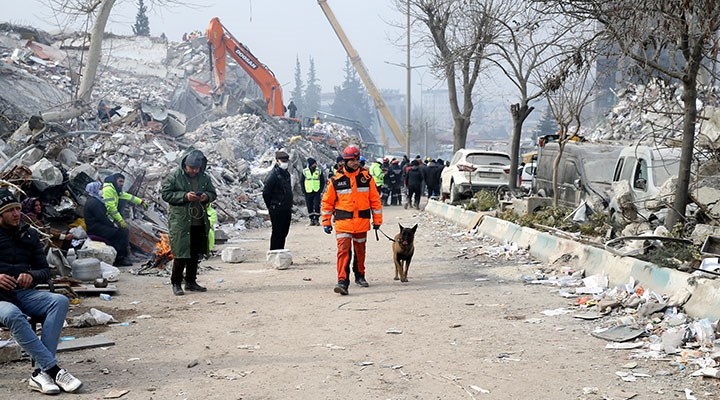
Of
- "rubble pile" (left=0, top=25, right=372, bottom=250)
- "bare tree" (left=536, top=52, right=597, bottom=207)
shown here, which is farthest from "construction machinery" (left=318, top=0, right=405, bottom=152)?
"bare tree" (left=536, top=52, right=597, bottom=207)

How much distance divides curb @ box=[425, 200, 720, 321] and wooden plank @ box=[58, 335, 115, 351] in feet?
17.1

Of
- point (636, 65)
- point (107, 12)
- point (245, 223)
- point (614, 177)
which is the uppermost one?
point (107, 12)

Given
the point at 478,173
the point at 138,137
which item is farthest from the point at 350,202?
the point at 138,137

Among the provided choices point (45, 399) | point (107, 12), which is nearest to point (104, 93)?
point (107, 12)

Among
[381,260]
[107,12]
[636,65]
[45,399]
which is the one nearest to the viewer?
[45,399]

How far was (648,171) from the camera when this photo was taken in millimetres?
11875

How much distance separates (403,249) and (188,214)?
277 centimetres

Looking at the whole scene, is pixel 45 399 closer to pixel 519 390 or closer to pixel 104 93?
pixel 519 390

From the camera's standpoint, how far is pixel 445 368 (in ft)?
19.0

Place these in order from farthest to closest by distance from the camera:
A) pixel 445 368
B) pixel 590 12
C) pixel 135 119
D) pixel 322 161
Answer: pixel 322 161
pixel 135 119
pixel 590 12
pixel 445 368

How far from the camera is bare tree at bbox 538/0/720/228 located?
8492mm

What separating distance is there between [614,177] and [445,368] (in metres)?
8.37

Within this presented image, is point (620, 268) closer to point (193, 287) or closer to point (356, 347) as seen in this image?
point (356, 347)

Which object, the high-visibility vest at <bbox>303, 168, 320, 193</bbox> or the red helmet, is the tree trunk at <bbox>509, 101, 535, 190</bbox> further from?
the red helmet
